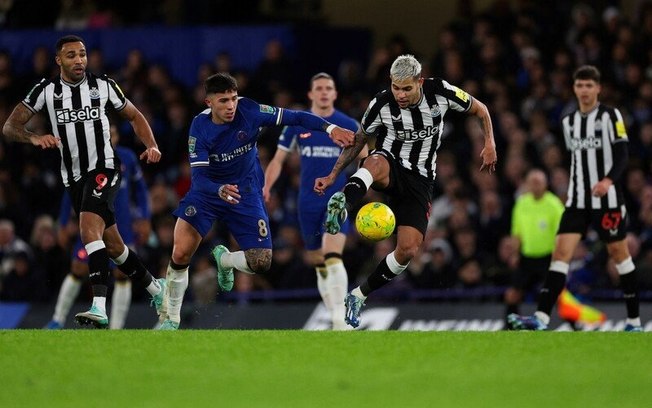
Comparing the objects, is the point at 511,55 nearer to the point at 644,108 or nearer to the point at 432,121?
the point at 644,108

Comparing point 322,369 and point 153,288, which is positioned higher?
point 322,369

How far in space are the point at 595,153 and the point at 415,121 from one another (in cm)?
214

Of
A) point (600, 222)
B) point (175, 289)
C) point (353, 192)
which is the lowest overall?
point (175, 289)

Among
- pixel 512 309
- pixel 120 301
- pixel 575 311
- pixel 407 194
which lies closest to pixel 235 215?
pixel 407 194

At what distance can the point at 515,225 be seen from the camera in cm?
1625

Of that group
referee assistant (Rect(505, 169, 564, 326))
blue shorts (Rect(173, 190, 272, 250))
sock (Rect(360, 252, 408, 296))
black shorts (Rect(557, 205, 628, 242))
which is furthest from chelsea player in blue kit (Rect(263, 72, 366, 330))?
referee assistant (Rect(505, 169, 564, 326))

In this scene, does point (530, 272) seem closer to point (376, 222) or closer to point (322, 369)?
point (376, 222)

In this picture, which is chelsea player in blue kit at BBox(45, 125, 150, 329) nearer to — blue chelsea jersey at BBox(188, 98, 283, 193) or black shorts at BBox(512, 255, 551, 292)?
blue chelsea jersey at BBox(188, 98, 283, 193)

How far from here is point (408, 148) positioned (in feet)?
38.2

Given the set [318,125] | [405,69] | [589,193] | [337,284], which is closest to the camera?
[405,69]

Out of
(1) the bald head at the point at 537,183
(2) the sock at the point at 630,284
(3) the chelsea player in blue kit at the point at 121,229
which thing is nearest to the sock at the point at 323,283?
(3) the chelsea player in blue kit at the point at 121,229

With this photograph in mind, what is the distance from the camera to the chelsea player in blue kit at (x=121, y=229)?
15.2 m

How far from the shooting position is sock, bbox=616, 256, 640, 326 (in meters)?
13.0

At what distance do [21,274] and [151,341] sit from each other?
27.3 feet
